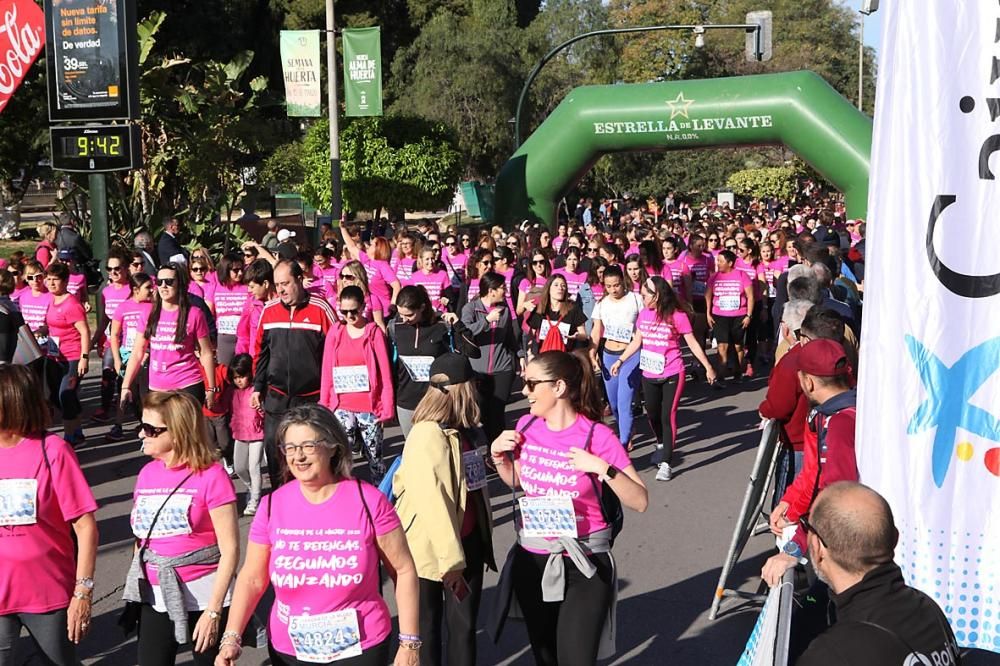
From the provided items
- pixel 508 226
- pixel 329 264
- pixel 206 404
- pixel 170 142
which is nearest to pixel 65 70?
pixel 329 264

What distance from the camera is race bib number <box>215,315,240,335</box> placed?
35.5 feet

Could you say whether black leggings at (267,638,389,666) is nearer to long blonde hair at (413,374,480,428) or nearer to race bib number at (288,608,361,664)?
race bib number at (288,608,361,664)

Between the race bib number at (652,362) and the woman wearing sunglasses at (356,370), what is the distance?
241 cm

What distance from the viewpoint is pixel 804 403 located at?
5.79 m

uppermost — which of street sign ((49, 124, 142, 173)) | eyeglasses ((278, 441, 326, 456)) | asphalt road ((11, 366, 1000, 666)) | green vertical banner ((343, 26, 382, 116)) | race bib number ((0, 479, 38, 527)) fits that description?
green vertical banner ((343, 26, 382, 116))

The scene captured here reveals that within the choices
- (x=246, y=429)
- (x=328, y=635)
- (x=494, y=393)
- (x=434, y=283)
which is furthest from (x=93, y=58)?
(x=328, y=635)

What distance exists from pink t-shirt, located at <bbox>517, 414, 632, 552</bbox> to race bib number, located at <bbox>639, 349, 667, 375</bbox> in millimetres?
4567

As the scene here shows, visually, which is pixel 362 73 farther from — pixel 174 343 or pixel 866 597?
pixel 866 597

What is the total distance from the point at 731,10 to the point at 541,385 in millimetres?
66108

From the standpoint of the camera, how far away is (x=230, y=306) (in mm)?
10852

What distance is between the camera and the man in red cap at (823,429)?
4.60 meters

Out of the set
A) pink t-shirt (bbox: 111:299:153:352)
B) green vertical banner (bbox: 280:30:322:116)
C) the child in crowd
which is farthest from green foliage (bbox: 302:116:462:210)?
the child in crowd

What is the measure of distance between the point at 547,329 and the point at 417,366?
2.17m

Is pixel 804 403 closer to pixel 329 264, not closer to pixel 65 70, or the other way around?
pixel 329 264
